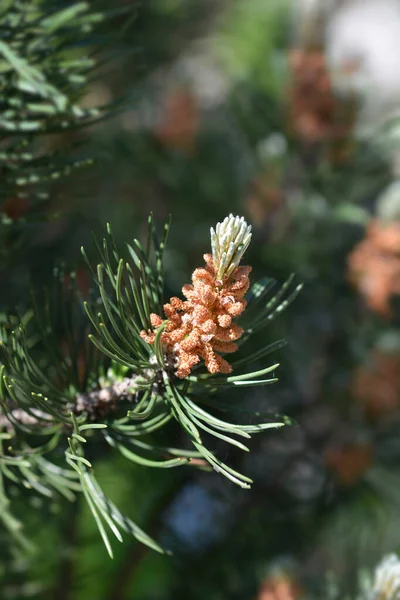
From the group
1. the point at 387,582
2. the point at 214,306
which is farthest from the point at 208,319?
the point at 387,582

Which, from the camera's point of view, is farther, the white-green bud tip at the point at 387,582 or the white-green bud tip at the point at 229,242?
the white-green bud tip at the point at 387,582

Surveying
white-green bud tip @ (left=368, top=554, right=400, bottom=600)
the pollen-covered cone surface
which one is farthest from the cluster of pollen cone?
white-green bud tip @ (left=368, top=554, right=400, bottom=600)

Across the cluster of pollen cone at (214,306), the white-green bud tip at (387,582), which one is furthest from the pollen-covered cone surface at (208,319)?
the white-green bud tip at (387,582)

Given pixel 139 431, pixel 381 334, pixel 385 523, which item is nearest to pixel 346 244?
pixel 381 334

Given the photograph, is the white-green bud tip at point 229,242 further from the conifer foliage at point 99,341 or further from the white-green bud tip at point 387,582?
the white-green bud tip at point 387,582

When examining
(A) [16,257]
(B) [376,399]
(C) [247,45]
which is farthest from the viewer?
(C) [247,45]

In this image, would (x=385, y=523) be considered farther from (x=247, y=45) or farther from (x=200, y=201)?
(x=247, y=45)

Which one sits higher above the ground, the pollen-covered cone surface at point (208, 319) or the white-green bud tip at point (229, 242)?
the white-green bud tip at point (229, 242)

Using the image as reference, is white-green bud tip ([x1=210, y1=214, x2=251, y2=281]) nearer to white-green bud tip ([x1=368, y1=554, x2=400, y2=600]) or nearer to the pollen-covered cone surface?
the pollen-covered cone surface

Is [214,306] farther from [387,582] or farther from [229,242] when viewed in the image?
[387,582]

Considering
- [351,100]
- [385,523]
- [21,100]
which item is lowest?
[385,523]
